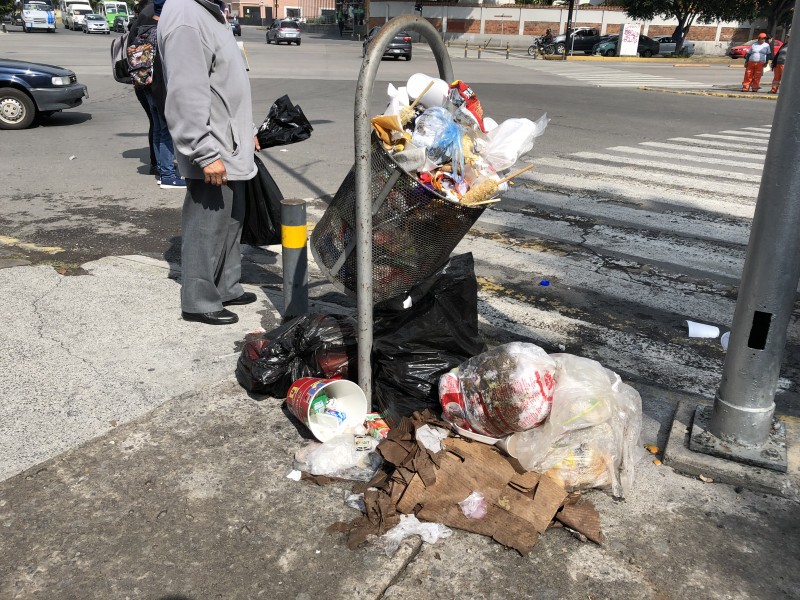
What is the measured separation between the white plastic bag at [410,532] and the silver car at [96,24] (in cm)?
5897

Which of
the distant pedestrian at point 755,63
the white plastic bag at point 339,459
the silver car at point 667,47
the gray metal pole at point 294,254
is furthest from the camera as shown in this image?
the silver car at point 667,47

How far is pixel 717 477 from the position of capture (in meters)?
3.01

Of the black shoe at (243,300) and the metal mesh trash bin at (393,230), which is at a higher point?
the metal mesh trash bin at (393,230)

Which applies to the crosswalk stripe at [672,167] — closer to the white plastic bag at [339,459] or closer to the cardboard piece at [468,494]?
the cardboard piece at [468,494]

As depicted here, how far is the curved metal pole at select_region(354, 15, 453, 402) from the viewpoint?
9.48 ft

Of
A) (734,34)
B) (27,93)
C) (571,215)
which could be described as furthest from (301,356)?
(734,34)

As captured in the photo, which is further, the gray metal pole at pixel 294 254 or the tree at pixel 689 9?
the tree at pixel 689 9

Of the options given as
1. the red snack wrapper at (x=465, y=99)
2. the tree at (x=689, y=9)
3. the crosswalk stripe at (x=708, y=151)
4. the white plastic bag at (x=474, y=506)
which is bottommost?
the white plastic bag at (x=474, y=506)

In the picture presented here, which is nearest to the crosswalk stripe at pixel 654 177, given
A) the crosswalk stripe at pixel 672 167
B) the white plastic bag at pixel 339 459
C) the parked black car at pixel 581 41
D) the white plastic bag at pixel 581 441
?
Answer: the crosswalk stripe at pixel 672 167

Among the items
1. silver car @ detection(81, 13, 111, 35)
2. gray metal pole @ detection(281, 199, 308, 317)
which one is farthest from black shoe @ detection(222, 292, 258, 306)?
silver car @ detection(81, 13, 111, 35)

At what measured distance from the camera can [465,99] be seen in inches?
130

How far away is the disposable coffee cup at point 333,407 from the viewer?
3.20 metres

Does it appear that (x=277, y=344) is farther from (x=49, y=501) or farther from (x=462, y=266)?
(x=49, y=501)

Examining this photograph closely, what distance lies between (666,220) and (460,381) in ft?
14.9
